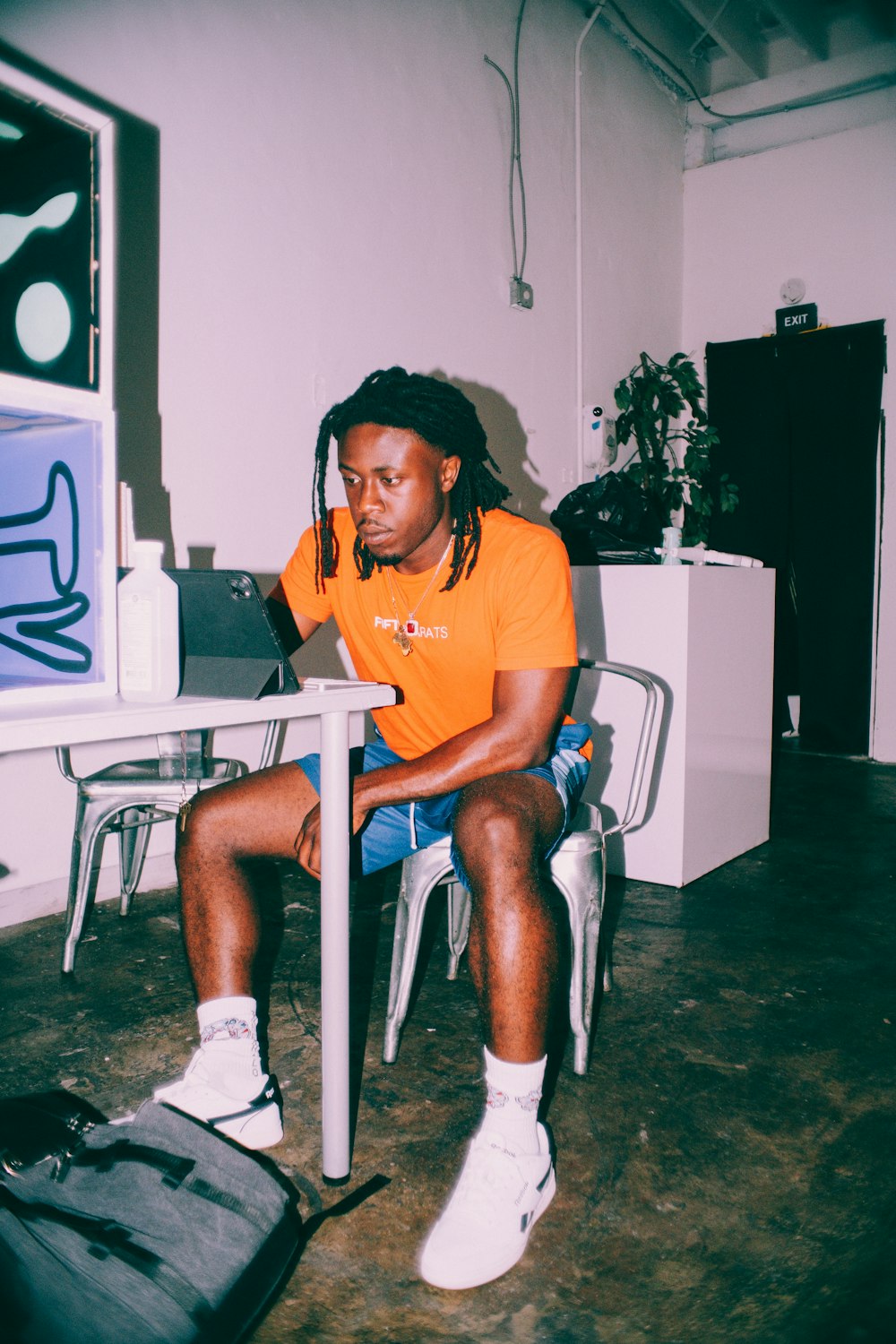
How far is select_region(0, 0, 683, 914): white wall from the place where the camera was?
2285 mm

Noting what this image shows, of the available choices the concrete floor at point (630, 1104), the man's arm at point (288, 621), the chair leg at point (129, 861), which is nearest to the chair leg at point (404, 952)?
the concrete floor at point (630, 1104)

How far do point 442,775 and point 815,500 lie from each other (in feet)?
12.7

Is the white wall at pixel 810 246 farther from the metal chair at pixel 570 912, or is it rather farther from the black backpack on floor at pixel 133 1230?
the black backpack on floor at pixel 133 1230

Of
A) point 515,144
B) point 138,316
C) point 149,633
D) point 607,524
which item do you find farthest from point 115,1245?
point 515,144

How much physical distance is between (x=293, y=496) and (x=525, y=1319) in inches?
88.1

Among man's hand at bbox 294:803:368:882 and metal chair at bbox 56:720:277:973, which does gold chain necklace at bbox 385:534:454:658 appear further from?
metal chair at bbox 56:720:277:973

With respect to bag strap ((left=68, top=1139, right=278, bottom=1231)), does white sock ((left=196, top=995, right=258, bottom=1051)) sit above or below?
above

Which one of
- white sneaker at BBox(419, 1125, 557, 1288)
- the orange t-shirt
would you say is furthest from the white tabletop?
white sneaker at BBox(419, 1125, 557, 1288)

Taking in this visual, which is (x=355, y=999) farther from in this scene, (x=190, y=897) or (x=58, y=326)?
(x=58, y=326)

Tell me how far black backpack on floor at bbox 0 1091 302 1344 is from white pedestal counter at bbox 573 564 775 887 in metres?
1.48

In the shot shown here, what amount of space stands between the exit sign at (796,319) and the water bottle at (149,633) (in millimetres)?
4419

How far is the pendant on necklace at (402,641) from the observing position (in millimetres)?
1480

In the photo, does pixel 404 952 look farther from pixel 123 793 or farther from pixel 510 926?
pixel 123 793

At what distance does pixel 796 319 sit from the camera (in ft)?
Answer: 15.0
